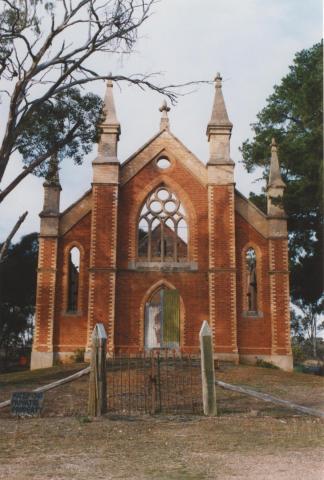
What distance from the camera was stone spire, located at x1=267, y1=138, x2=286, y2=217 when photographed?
2403 cm

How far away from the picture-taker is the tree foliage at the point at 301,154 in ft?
78.8

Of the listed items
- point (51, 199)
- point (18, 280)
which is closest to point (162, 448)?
point (51, 199)

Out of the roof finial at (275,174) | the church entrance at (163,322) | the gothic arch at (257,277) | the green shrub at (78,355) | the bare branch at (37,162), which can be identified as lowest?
the green shrub at (78,355)

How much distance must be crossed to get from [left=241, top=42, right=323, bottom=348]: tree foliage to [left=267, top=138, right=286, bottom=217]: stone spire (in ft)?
3.05

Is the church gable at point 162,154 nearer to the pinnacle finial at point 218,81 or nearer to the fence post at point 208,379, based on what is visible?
the pinnacle finial at point 218,81

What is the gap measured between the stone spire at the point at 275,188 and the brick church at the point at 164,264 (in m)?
0.05

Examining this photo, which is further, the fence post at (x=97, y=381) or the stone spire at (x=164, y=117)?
the stone spire at (x=164, y=117)

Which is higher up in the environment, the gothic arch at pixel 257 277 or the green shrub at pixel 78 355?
the gothic arch at pixel 257 277

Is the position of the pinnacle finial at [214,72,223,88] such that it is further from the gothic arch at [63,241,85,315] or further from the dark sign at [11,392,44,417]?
the dark sign at [11,392,44,417]

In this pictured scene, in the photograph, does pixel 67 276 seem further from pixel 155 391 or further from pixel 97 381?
pixel 97 381

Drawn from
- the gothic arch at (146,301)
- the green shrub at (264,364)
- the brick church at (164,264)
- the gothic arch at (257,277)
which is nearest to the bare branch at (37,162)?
the brick church at (164,264)

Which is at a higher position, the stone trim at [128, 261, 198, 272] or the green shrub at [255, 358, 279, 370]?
the stone trim at [128, 261, 198, 272]

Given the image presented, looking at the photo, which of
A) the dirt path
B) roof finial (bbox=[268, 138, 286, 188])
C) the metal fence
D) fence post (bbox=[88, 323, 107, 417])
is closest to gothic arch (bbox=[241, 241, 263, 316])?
roof finial (bbox=[268, 138, 286, 188])

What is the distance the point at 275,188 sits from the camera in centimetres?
2434
